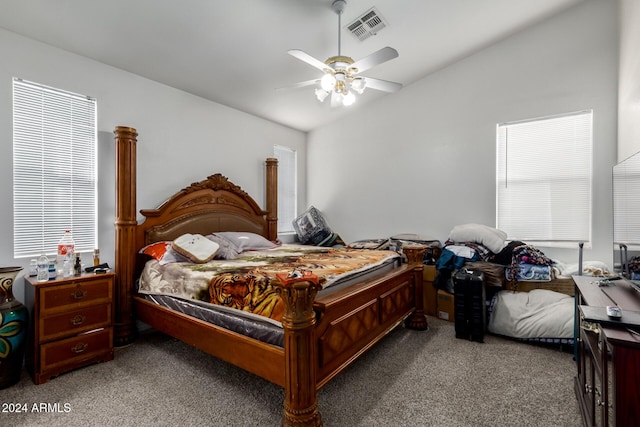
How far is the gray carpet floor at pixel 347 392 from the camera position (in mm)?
1827

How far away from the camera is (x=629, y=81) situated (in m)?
2.73

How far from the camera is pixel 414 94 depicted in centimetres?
445

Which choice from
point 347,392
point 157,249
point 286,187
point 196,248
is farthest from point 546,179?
point 157,249

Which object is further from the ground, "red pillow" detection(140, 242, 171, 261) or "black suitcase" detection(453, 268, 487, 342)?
"red pillow" detection(140, 242, 171, 261)

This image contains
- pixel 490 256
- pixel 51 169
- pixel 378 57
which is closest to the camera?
pixel 378 57

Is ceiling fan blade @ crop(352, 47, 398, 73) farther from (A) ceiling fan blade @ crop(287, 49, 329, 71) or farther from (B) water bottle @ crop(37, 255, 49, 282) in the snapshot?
(B) water bottle @ crop(37, 255, 49, 282)

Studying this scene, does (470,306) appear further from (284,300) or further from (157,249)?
(157,249)

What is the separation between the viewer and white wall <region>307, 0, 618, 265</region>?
130 inches

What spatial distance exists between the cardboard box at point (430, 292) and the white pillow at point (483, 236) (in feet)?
1.56

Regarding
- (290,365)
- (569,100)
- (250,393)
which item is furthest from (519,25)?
(250,393)

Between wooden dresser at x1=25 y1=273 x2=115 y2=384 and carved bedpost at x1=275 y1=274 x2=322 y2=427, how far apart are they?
1852mm

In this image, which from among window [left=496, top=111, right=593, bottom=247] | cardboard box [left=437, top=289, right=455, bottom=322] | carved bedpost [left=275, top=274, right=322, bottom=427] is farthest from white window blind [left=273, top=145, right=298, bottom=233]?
carved bedpost [left=275, top=274, right=322, bottom=427]

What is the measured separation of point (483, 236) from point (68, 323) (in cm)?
404

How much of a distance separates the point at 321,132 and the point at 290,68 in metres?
1.93
